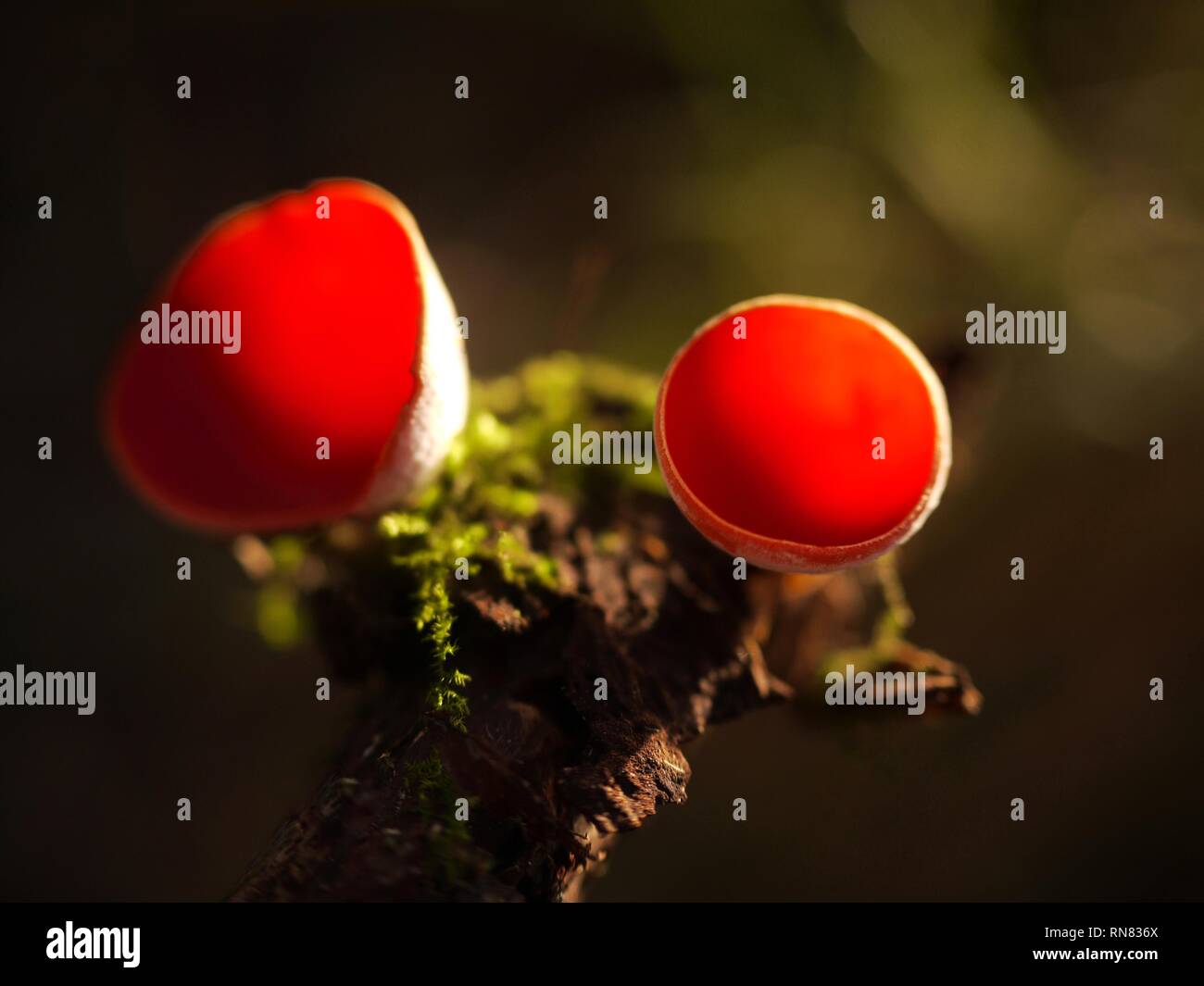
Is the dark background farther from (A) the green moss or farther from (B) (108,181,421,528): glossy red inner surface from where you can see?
(A) the green moss

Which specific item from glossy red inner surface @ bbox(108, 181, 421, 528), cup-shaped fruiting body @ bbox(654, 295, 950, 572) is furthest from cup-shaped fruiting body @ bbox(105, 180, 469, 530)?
cup-shaped fruiting body @ bbox(654, 295, 950, 572)

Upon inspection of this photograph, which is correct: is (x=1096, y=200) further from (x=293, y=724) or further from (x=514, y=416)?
(x=293, y=724)

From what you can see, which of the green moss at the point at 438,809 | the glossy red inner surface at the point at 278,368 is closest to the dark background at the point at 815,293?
the glossy red inner surface at the point at 278,368

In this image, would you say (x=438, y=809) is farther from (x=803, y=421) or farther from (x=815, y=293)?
(x=815, y=293)

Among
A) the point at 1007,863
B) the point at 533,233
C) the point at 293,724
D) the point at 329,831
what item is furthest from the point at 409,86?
the point at 1007,863

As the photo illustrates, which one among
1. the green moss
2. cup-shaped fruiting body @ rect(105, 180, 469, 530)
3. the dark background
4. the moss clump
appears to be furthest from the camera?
the dark background

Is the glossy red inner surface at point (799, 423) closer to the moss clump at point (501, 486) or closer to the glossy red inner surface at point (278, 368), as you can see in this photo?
the moss clump at point (501, 486)
